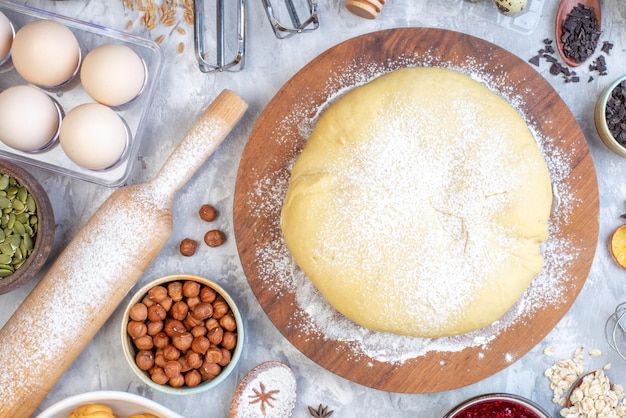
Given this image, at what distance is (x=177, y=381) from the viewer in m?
1.34

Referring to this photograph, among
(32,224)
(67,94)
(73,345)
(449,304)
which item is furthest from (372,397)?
(67,94)

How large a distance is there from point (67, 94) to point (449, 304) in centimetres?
96

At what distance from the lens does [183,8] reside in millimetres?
1447

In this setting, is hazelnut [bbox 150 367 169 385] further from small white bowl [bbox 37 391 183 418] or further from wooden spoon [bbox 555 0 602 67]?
wooden spoon [bbox 555 0 602 67]

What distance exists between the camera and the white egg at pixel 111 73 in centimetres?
129

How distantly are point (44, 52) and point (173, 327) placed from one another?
64 cm

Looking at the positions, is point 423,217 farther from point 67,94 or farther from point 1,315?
point 1,315

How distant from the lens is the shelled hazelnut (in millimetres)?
1346

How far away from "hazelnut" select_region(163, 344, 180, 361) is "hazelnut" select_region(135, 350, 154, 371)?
0.03 meters

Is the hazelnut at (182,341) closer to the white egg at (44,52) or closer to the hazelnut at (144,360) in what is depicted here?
the hazelnut at (144,360)

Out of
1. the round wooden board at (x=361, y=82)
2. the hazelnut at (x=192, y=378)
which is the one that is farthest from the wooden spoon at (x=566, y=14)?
the hazelnut at (x=192, y=378)

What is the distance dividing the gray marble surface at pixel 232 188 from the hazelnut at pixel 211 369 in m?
0.09

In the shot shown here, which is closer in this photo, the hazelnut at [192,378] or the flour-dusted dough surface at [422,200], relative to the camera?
the flour-dusted dough surface at [422,200]

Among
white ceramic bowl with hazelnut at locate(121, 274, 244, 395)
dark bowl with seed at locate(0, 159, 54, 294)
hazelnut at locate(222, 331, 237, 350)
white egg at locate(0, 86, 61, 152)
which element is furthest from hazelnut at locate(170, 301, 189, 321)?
white egg at locate(0, 86, 61, 152)
